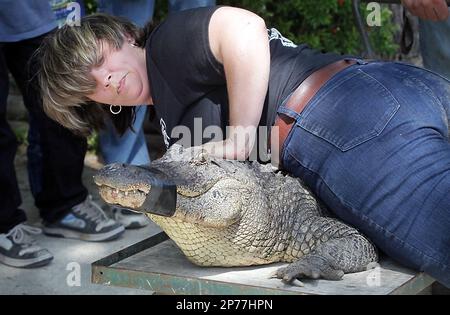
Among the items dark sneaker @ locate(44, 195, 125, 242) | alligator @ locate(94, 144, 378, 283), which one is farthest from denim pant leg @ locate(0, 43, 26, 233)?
alligator @ locate(94, 144, 378, 283)

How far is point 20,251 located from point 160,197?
6.05 feet

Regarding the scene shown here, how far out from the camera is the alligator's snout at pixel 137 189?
2086 mm

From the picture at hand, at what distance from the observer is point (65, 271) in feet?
12.2

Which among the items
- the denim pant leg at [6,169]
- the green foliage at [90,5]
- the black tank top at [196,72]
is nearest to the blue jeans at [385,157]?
the black tank top at [196,72]

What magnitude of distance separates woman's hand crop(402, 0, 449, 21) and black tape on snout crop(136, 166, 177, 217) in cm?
109

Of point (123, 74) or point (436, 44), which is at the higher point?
point (123, 74)

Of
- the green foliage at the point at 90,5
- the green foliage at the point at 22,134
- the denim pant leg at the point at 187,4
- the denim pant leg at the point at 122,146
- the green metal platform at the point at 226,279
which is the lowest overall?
the green foliage at the point at 22,134

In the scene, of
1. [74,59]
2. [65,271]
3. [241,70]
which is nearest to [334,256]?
[241,70]

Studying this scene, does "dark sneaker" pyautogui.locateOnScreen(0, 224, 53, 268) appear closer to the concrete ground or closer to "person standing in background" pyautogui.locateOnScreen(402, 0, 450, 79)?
the concrete ground

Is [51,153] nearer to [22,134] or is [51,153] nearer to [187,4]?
[187,4]

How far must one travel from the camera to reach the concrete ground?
3.57 m

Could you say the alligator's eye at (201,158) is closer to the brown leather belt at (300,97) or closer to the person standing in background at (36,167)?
the brown leather belt at (300,97)

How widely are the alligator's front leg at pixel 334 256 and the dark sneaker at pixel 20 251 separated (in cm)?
179

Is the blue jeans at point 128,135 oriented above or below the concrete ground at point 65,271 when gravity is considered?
above
